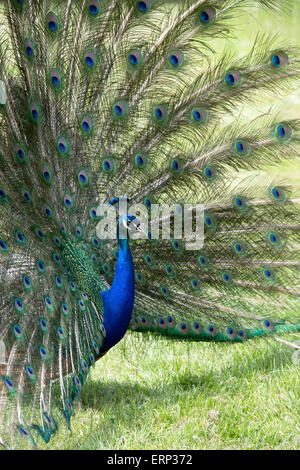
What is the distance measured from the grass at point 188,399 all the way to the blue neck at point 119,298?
0.41m

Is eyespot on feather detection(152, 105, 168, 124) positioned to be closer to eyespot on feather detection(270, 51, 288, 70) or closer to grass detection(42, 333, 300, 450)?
eyespot on feather detection(270, 51, 288, 70)

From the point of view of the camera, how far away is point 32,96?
9.14 feet

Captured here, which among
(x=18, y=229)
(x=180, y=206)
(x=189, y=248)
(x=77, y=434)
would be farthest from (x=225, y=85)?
(x=77, y=434)

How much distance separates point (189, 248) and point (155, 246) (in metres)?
0.19

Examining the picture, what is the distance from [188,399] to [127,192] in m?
1.13

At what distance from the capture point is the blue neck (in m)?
3.06

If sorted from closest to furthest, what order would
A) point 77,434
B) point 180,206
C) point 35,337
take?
Answer: point 35,337 → point 77,434 → point 180,206

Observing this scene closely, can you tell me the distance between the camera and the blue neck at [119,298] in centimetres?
306

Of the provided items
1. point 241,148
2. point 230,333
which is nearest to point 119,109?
point 241,148

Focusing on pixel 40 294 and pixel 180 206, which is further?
pixel 180 206

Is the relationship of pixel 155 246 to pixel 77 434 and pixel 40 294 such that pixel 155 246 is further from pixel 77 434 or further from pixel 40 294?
pixel 77 434

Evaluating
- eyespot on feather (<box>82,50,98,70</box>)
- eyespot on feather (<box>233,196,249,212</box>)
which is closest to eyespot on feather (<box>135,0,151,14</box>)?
eyespot on feather (<box>82,50,98,70</box>)


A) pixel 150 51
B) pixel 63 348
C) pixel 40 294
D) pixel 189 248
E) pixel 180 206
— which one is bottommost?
pixel 63 348

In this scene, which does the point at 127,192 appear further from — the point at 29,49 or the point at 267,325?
the point at 267,325
